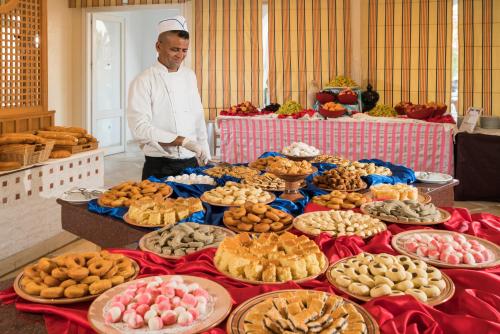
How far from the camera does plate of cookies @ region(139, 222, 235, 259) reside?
69.8 inches

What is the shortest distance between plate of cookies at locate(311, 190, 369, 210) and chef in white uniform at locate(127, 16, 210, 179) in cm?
94

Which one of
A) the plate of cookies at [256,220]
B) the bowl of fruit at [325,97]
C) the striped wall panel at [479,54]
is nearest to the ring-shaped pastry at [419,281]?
the plate of cookies at [256,220]

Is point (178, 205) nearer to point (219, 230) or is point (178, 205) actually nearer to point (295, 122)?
point (219, 230)

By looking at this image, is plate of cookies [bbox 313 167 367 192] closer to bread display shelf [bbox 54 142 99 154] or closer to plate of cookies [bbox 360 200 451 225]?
plate of cookies [bbox 360 200 451 225]

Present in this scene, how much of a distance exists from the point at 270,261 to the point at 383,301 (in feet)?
1.21

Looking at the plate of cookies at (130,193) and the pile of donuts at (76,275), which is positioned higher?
the plate of cookies at (130,193)

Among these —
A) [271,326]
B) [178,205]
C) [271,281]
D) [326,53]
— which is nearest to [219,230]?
[178,205]

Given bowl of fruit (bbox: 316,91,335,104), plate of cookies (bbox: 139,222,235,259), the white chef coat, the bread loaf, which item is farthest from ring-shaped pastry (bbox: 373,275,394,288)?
bowl of fruit (bbox: 316,91,335,104)

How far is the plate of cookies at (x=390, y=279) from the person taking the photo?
55.3 inches

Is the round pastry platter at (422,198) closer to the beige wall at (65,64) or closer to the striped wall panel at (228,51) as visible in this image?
the striped wall panel at (228,51)

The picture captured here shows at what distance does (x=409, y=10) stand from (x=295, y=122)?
2805 mm

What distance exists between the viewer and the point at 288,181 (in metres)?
2.59

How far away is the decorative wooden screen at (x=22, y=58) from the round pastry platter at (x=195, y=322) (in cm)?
362

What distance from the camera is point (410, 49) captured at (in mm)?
7340
